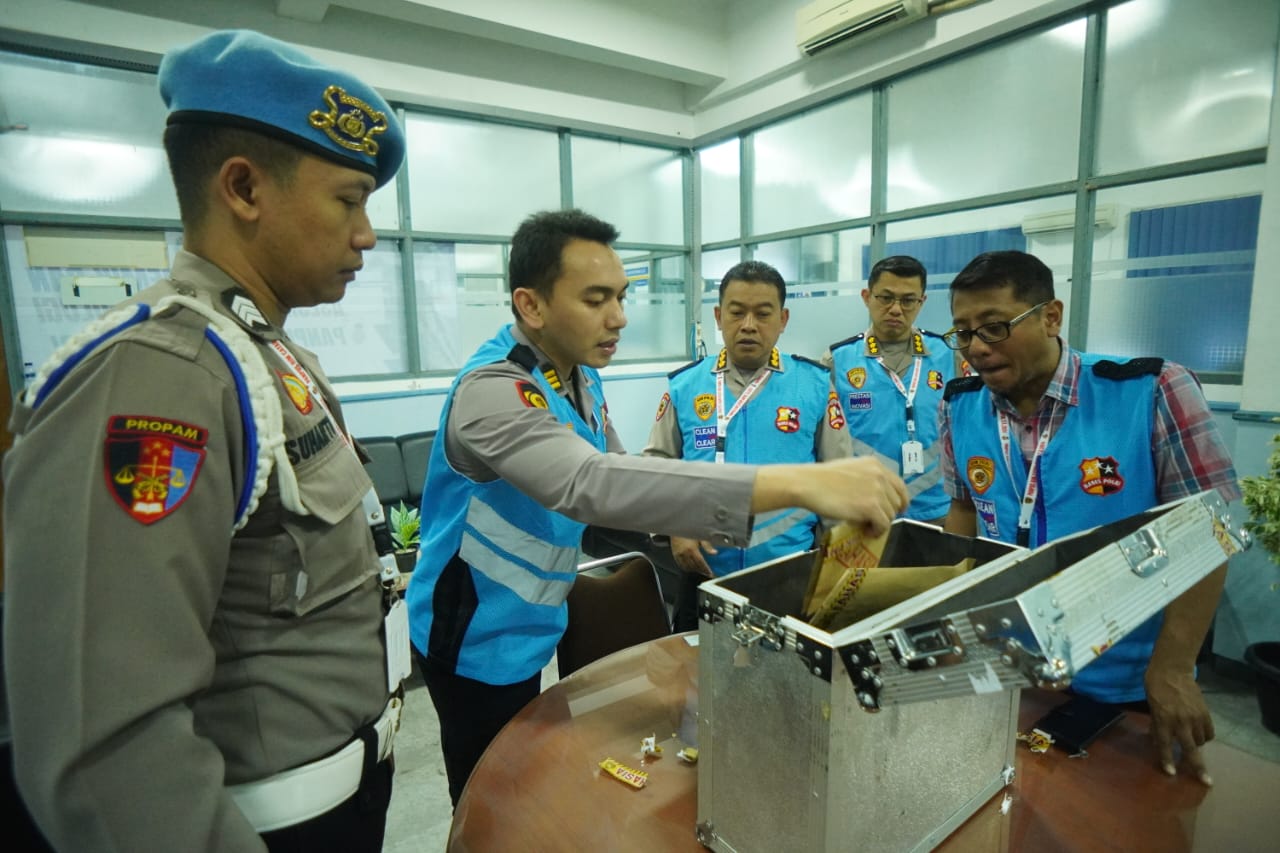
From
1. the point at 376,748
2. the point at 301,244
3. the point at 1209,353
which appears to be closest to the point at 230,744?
the point at 376,748

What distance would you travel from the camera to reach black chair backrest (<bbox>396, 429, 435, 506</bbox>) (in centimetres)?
427

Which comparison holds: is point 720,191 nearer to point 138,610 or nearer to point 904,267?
point 904,267

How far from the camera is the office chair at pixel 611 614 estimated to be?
172 cm

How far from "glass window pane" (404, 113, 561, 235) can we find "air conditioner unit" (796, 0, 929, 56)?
218 centimetres

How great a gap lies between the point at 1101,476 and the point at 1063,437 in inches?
4.3

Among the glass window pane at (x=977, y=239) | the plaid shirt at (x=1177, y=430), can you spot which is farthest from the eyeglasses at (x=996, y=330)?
the glass window pane at (x=977, y=239)

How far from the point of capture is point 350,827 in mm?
829

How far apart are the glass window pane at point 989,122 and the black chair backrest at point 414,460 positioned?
375 centimetres

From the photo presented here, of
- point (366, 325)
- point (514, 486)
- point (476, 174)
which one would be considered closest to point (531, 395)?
point (514, 486)

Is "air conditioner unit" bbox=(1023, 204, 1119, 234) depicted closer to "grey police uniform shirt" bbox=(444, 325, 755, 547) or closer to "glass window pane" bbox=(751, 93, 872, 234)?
"glass window pane" bbox=(751, 93, 872, 234)

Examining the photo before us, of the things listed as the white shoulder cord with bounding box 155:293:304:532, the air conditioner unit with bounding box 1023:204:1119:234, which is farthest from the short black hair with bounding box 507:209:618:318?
the air conditioner unit with bounding box 1023:204:1119:234

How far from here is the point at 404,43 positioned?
14.6 ft

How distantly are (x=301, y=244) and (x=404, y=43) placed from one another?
4581 millimetres

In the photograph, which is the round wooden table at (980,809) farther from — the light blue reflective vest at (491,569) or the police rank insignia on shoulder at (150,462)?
the police rank insignia on shoulder at (150,462)
